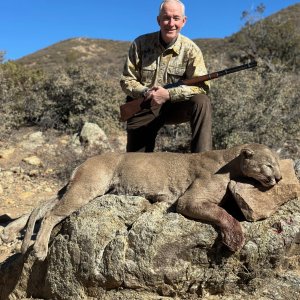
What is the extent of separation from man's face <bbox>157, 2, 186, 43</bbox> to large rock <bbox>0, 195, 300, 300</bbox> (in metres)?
2.33

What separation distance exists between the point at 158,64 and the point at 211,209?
8.05 feet

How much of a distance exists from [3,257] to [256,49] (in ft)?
70.6

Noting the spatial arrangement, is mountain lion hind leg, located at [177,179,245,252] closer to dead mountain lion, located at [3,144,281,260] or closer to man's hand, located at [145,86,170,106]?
dead mountain lion, located at [3,144,281,260]

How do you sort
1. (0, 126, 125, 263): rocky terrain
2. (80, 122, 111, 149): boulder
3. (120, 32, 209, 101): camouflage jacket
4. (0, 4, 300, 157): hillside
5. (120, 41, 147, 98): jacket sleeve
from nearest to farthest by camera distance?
(120, 32, 209, 101): camouflage jacket, (120, 41, 147, 98): jacket sleeve, (0, 126, 125, 263): rocky terrain, (0, 4, 300, 157): hillside, (80, 122, 111, 149): boulder

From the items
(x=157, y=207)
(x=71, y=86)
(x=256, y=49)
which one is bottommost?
(x=157, y=207)

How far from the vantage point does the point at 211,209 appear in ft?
12.6

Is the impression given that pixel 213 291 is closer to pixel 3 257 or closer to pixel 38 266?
pixel 38 266

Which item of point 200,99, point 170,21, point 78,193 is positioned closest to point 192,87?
point 200,99

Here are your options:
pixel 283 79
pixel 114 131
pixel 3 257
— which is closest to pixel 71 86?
pixel 114 131

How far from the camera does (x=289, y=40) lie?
24125 millimetres

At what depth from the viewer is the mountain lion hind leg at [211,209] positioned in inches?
145

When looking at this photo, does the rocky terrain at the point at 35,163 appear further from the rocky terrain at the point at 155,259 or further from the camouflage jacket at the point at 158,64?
the camouflage jacket at the point at 158,64

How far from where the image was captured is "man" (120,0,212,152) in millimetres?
5324

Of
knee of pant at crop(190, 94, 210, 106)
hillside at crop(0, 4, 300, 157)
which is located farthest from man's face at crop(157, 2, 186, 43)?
hillside at crop(0, 4, 300, 157)
